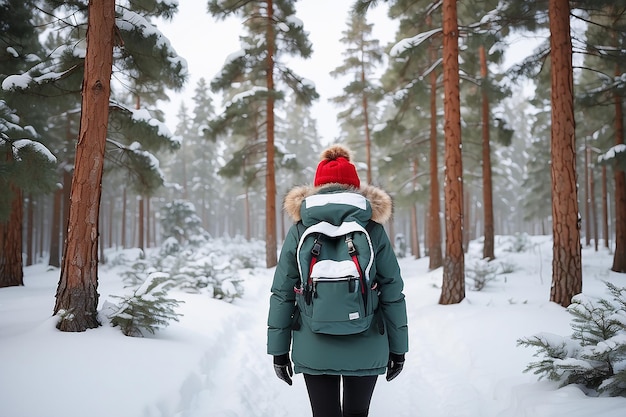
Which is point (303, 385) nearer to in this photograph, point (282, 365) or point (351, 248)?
point (282, 365)

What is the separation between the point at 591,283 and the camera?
9672mm

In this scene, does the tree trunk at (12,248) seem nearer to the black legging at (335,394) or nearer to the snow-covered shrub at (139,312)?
the snow-covered shrub at (139,312)

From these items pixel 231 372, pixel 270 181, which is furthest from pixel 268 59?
pixel 231 372

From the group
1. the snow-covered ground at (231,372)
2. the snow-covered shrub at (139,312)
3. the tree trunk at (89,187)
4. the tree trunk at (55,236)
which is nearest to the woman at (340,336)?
the snow-covered ground at (231,372)

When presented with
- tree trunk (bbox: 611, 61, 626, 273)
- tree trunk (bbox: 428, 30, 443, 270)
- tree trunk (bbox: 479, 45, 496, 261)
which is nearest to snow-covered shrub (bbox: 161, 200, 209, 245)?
tree trunk (bbox: 428, 30, 443, 270)

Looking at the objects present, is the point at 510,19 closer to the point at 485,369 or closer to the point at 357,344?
the point at 485,369

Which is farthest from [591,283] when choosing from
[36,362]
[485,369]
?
[36,362]

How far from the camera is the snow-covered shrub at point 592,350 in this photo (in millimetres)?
3088

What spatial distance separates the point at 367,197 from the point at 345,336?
3.40 feet

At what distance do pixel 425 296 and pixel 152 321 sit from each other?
706 centimetres

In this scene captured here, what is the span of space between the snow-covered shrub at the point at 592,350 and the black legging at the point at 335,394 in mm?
2122

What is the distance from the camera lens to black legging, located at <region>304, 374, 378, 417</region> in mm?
2453

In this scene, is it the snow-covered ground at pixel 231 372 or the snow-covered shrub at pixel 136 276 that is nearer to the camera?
the snow-covered ground at pixel 231 372

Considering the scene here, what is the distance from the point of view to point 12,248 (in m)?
10.8
